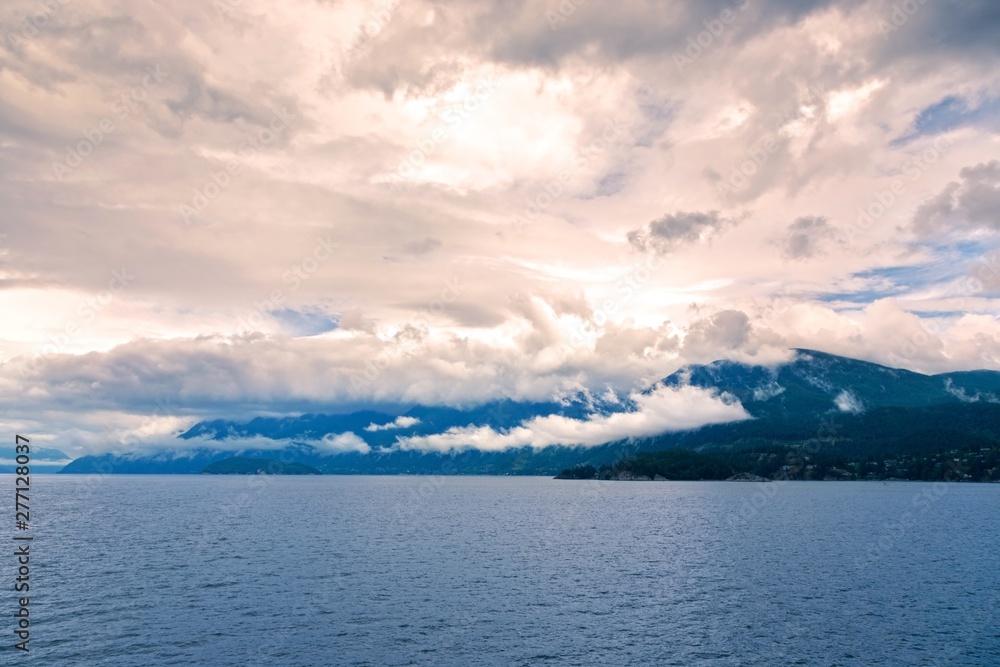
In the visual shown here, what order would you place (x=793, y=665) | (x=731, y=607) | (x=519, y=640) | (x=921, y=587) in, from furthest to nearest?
(x=921, y=587) < (x=731, y=607) < (x=519, y=640) < (x=793, y=665)

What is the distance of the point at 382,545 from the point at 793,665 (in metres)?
95.0

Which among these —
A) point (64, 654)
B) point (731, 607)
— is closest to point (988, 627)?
point (731, 607)

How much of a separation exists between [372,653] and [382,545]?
75617 mm

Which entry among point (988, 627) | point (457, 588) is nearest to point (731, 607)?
point (988, 627)

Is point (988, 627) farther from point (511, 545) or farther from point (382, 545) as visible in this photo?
point (382, 545)

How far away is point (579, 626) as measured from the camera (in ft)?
231

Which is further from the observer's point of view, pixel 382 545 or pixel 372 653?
pixel 382 545

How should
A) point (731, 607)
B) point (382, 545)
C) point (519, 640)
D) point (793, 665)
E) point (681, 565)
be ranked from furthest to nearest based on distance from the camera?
point (382, 545)
point (681, 565)
point (731, 607)
point (519, 640)
point (793, 665)

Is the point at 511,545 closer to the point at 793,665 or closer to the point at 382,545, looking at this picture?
the point at 382,545

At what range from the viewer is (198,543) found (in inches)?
5330

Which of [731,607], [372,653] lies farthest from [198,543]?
[731,607]

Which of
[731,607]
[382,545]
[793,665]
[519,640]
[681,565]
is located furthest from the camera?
[382,545]

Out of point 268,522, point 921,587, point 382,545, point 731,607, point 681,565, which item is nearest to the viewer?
point 731,607

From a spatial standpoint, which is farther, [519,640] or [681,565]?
[681,565]
